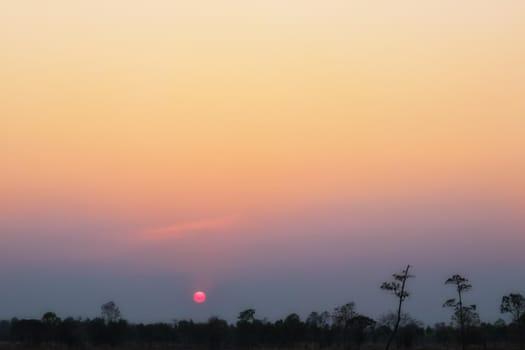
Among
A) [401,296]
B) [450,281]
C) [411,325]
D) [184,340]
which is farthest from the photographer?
[184,340]

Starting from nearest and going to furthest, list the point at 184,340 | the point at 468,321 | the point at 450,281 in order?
1. the point at 450,281
2. the point at 468,321
3. the point at 184,340

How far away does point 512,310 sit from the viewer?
82.2 m

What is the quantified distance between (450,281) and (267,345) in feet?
115

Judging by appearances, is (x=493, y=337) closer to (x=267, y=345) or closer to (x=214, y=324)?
(x=267, y=345)

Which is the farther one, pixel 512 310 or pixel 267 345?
pixel 267 345

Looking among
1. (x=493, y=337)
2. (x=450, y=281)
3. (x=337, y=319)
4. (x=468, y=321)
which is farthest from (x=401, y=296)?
(x=493, y=337)

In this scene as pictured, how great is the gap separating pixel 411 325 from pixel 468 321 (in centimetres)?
1486

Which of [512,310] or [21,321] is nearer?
[512,310]

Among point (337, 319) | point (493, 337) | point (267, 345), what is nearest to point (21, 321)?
point (267, 345)

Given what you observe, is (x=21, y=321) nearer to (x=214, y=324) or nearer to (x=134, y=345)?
(x=134, y=345)

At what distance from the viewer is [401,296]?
6103 cm

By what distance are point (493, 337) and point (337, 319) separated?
25.5 meters

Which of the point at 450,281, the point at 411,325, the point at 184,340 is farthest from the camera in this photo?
the point at 184,340

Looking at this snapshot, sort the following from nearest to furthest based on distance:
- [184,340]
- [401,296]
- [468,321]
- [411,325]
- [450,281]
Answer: [401,296]
[450,281]
[468,321]
[411,325]
[184,340]
